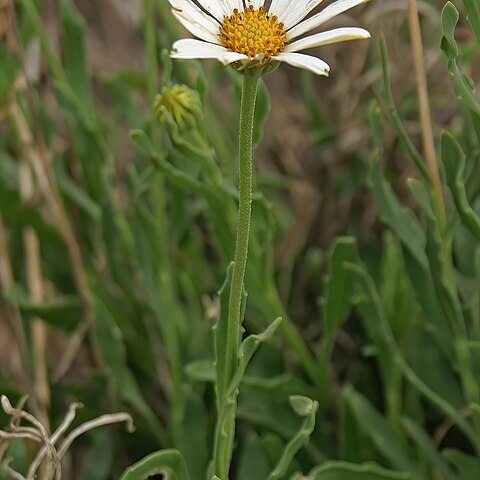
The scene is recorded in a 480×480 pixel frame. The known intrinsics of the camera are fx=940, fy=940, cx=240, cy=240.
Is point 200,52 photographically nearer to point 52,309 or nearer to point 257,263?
point 257,263

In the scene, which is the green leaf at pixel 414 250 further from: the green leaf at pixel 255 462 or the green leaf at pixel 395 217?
the green leaf at pixel 255 462

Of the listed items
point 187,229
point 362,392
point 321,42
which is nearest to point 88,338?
point 187,229

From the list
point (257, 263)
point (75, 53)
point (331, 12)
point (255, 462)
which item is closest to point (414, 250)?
point (257, 263)

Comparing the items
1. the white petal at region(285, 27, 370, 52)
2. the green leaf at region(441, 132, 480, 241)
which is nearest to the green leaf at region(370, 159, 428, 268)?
the green leaf at region(441, 132, 480, 241)

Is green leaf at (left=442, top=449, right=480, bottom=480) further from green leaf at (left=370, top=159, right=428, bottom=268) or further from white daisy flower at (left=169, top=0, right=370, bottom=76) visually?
white daisy flower at (left=169, top=0, right=370, bottom=76)

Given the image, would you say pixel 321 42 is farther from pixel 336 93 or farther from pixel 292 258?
pixel 336 93

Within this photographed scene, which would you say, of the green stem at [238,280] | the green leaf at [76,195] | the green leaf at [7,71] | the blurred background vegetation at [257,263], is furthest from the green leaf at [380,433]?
the green leaf at [7,71]
